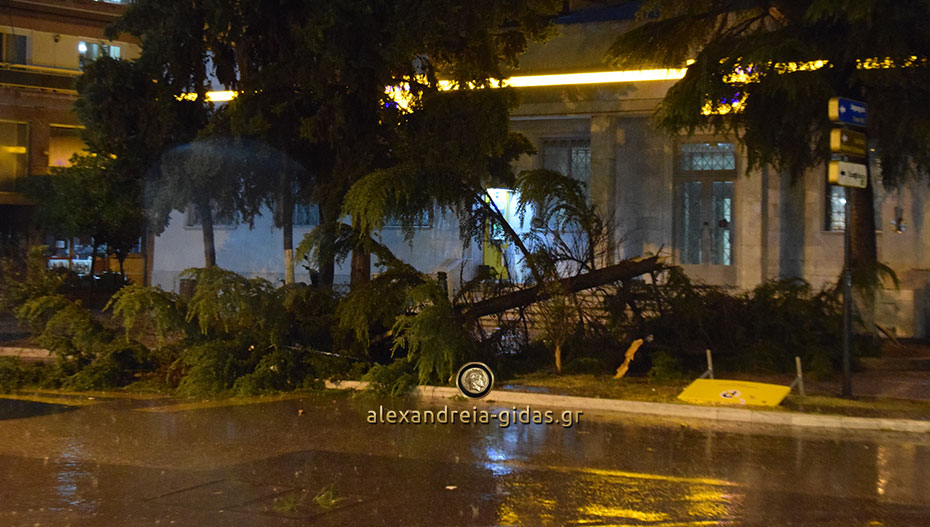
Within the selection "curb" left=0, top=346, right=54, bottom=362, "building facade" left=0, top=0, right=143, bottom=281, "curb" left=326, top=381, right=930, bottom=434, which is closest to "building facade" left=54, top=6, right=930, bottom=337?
"curb" left=0, top=346, right=54, bottom=362

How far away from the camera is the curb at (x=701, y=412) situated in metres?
9.84

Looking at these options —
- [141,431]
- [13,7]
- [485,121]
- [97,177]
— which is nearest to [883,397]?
[485,121]

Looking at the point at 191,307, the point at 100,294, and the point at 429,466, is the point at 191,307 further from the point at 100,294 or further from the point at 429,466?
the point at 100,294

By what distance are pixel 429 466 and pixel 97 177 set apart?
12438 millimetres

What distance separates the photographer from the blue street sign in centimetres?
1045

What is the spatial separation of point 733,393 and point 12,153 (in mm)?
30331

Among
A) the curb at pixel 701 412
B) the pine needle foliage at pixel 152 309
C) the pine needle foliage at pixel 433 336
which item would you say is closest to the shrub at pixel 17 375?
the pine needle foliage at pixel 152 309

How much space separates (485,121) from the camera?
15.2m

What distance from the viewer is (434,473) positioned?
7.57m

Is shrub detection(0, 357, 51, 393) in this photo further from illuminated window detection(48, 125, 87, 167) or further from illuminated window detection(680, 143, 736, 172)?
illuminated window detection(48, 125, 87, 167)

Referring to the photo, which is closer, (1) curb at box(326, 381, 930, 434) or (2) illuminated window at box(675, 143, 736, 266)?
(1) curb at box(326, 381, 930, 434)

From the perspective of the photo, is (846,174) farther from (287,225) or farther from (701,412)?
(287,225)

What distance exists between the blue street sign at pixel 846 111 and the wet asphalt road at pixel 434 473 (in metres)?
3.78
